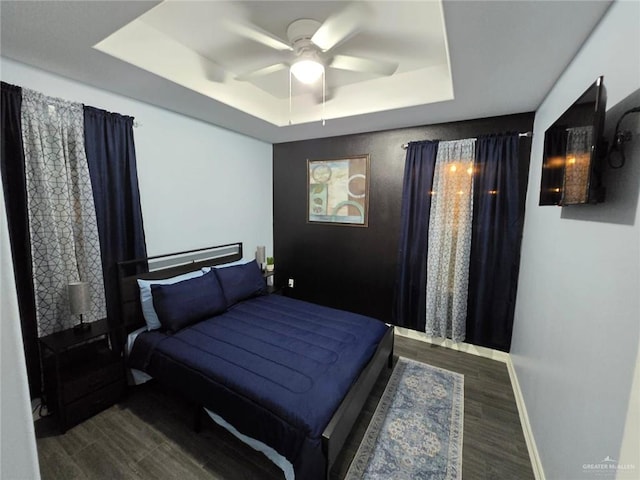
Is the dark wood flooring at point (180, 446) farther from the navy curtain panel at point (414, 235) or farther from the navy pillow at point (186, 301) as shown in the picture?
the navy curtain panel at point (414, 235)

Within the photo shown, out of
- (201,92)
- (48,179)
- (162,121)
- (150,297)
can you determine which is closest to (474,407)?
(150,297)

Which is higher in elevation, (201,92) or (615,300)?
(201,92)

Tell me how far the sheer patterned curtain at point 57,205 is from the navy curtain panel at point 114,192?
9 centimetres

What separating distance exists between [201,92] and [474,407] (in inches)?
139

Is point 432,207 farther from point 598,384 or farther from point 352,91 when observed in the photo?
point 598,384

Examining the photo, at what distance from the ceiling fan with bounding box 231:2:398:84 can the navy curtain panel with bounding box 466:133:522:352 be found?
152cm

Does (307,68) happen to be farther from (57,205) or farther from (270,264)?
(270,264)

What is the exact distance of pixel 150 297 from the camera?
2.32 m

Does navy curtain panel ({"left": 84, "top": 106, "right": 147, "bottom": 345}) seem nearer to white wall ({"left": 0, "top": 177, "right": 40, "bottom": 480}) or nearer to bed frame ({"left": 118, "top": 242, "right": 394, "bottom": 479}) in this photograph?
bed frame ({"left": 118, "top": 242, "right": 394, "bottom": 479})

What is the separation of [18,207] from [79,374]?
49.0 inches

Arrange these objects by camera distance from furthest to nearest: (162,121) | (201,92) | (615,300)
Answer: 1. (162,121)
2. (201,92)
3. (615,300)

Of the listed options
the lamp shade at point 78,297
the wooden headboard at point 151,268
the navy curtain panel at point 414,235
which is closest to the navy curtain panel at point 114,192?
the wooden headboard at point 151,268

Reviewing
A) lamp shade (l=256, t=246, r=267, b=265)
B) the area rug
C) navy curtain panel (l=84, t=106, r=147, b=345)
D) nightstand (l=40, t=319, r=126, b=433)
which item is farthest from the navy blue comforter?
lamp shade (l=256, t=246, r=267, b=265)

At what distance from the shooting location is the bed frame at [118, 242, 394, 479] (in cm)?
151
